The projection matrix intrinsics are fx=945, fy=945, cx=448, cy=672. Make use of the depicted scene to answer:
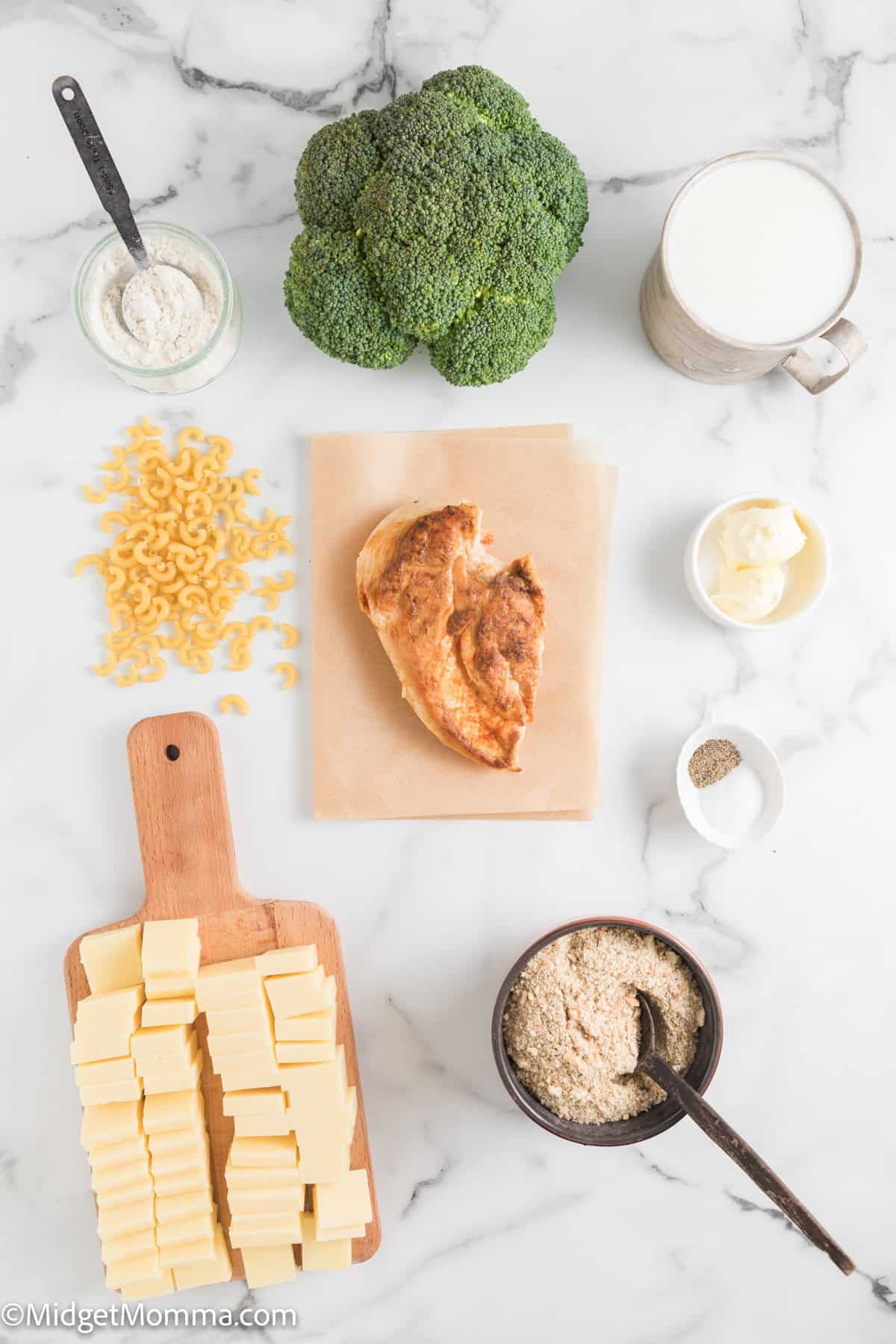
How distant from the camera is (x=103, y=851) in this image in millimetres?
2004

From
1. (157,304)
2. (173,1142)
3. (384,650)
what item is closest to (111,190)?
(157,304)

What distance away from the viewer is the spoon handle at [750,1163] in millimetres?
1588

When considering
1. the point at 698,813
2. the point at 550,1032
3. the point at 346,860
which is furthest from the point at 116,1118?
the point at 698,813

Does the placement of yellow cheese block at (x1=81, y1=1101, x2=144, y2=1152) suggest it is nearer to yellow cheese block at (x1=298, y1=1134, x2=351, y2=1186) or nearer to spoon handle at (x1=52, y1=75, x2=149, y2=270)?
yellow cheese block at (x1=298, y1=1134, x2=351, y2=1186)

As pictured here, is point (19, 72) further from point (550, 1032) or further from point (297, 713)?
point (550, 1032)

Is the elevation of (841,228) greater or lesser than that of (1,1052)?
greater

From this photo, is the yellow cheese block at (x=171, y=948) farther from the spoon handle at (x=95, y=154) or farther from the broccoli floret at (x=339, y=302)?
the spoon handle at (x=95, y=154)

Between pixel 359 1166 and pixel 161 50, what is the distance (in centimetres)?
236

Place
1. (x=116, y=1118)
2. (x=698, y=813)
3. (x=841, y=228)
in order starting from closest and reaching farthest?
(x=841, y=228)
(x=116, y=1118)
(x=698, y=813)

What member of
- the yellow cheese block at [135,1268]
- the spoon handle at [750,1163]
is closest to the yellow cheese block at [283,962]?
the yellow cheese block at [135,1268]

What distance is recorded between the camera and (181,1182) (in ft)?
6.03

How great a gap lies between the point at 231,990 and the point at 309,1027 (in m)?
0.17

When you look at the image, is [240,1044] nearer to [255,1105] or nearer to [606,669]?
[255,1105]

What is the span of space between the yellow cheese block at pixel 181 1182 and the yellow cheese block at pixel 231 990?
1.09 feet
